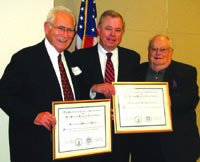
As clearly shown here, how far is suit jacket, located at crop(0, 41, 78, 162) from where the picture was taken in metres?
1.89

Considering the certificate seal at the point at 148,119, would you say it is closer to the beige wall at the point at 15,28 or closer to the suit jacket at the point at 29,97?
the suit jacket at the point at 29,97

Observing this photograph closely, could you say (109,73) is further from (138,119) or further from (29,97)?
(29,97)

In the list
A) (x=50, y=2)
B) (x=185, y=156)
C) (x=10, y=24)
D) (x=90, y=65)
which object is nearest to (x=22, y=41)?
(x=10, y=24)

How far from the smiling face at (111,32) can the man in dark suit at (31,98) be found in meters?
0.66

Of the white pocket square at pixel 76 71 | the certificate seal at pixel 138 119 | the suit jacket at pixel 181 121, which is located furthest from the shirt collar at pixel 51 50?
the suit jacket at pixel 181 121

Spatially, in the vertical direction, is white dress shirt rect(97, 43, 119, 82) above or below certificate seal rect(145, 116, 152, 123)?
above

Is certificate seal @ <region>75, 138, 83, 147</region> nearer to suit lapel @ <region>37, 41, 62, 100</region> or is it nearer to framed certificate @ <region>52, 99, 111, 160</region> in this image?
framed certificate @ <region>52, 99, 111, 160</region>

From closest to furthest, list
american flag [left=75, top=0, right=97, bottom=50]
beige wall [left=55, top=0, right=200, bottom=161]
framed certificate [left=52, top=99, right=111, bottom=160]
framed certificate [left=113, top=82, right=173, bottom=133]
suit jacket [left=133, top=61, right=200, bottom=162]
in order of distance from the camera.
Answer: framed certificate [left=52, top=99, right=111, bottom=160]
framed certificate [left=113, top=82, right=173, bottom=133]
suit jacket [left=133, top=61, right=200, bottom=162]
american flag [left=75, top=0, right=97, bottom=50]
beige wall [left=55, top=0, right=200, bottom=161]

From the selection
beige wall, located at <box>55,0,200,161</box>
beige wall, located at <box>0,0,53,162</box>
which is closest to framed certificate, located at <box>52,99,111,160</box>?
beige wall, located at <box>0,0,53,162</box>

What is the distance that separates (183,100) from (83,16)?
6.21 ft

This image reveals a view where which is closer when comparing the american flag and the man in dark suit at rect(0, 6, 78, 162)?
the man in dark suit at rect(0, 6, 78, 162)

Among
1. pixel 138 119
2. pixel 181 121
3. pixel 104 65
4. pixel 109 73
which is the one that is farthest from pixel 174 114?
pixel 104 65

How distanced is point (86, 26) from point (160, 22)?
1719mm

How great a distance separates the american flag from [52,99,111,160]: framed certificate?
1457 millimetres
